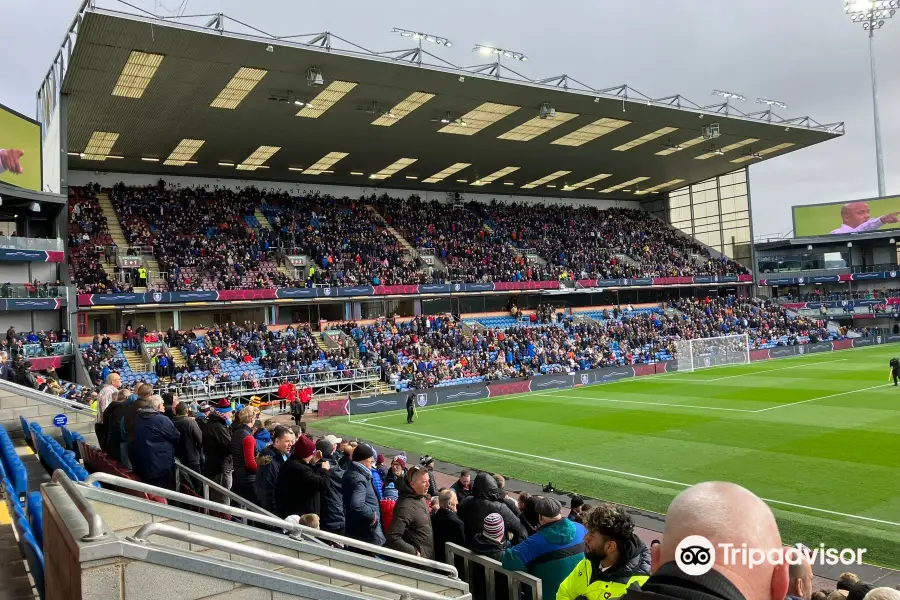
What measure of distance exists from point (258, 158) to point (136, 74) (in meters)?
14.5

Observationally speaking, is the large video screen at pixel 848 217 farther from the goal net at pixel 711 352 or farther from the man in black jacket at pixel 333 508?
the man in black jacket at pixel 333 508

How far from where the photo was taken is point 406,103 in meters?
34.8

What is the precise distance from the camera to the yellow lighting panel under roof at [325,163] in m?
43.0

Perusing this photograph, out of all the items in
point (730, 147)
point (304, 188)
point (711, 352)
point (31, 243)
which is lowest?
point (711, 352)

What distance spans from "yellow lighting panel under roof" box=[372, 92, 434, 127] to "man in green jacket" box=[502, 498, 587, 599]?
30.7 meters

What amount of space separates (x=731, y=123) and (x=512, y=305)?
1945 centimetres

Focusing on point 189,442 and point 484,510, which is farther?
point 189,442

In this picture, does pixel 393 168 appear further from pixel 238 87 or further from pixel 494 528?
pixel 494 528

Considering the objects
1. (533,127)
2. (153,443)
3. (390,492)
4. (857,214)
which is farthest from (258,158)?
(857,214)

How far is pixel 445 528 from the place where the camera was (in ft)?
23.0

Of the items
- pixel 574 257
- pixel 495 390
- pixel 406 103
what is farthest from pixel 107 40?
pixel 574 257

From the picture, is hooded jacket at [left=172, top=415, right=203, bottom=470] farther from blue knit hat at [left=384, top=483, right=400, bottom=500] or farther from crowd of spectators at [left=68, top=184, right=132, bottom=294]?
crowd of spectators at [left=68, top=184, right=132, bottom=294]

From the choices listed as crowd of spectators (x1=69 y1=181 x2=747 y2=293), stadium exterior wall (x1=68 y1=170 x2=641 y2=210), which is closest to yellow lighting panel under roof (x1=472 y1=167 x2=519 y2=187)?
crowd of spectators (x1=69 y1=181 x2=747 y2=293)

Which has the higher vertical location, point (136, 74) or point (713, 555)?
point (136, 74)
